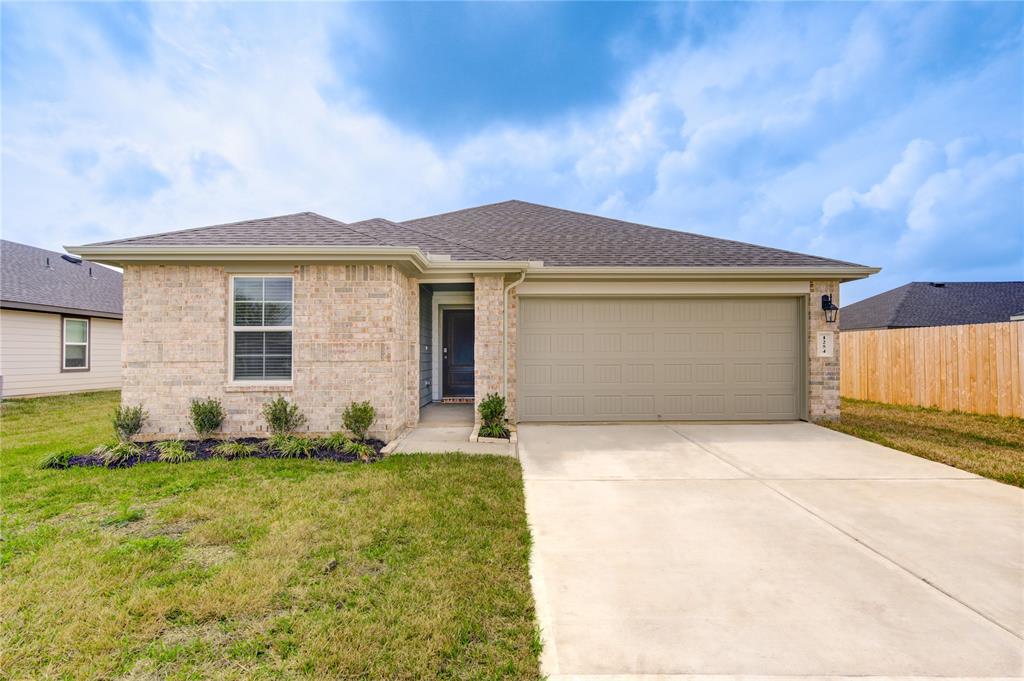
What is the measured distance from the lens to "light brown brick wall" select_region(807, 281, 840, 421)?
28.0 feet

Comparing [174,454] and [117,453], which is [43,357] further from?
[174,454]

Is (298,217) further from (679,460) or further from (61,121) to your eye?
(61,121)

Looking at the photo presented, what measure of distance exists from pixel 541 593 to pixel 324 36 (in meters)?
12.8

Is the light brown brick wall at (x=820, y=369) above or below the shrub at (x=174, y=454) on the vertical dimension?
above

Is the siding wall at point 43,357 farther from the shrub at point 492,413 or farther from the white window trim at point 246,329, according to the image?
the shrub at point 492,413

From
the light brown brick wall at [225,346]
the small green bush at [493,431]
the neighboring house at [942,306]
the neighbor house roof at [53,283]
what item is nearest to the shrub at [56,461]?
the light brown brick wall at [225,346]

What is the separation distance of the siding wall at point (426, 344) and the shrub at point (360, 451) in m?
3.31

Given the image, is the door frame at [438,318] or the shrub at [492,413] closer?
the shrub at [492,413]

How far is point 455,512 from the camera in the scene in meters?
3.96

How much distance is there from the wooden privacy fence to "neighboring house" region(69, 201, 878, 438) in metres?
3.71

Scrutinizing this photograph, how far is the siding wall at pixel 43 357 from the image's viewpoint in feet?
39.3

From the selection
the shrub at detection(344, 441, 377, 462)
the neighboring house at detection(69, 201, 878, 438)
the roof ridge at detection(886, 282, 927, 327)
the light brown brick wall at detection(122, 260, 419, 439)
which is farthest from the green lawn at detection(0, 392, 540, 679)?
the roof ridge at detection(886, 282, 927, 327)

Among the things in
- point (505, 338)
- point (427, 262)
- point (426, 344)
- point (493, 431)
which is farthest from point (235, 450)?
point (426, 344)

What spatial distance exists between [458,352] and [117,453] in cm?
691
